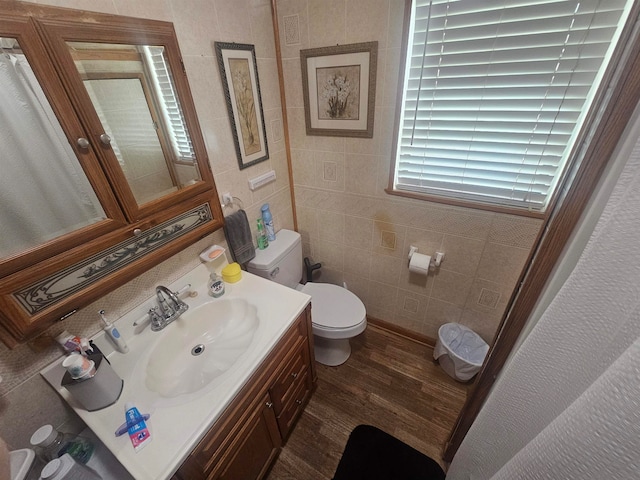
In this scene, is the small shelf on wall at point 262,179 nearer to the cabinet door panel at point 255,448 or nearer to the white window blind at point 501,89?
the white window blind at point 501,89

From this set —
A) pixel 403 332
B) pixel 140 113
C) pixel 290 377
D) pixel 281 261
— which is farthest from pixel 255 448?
pixel 140 113

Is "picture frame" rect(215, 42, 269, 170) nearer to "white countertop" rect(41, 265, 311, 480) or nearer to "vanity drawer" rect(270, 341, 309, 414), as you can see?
"white countertop" rect(41, 265, 311, 480)

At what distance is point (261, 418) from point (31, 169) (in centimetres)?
110

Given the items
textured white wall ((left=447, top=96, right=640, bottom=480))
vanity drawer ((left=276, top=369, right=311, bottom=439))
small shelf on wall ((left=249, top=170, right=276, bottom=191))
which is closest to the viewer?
textured white wall ((left=447, top=96, right=640, bottom=480))

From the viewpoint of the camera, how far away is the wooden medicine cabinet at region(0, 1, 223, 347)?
2.16ft

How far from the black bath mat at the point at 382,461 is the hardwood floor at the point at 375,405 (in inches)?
1.7

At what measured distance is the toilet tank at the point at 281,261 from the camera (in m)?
1.45

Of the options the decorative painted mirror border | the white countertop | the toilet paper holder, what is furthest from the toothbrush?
the toilet paper holder

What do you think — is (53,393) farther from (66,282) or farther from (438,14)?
(438,14)

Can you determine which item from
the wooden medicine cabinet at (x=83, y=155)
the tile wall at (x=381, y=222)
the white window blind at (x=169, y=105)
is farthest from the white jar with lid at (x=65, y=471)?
the tile wall at (x=381, y=222)

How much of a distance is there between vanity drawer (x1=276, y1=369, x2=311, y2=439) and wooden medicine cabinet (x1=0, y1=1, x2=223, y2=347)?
2.93ft

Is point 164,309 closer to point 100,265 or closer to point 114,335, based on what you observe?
point 114,335

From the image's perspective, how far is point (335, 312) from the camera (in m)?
1.59

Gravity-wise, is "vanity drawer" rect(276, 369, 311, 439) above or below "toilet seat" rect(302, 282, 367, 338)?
below
